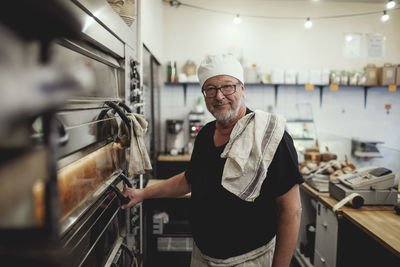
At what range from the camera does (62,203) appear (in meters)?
0.78

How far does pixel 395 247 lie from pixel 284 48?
4.05 metres

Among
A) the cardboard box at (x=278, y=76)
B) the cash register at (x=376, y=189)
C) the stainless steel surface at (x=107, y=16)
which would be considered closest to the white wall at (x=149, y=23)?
the stainless steel surface at (x=107, y=16)

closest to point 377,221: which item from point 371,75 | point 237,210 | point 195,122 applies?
point 237,210

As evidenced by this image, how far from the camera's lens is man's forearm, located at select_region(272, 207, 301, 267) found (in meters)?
1.37

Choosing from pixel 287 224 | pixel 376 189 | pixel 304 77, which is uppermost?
pixel 304 77

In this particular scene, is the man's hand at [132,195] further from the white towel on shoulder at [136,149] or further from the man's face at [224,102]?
the man's face at [224,102]

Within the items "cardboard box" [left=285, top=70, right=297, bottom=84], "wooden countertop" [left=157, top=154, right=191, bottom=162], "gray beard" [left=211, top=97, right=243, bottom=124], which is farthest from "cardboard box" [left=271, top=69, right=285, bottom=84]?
"gray beard" [left=211, top=97, right=243, bottom=124]

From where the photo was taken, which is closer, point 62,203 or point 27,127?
point 27,127

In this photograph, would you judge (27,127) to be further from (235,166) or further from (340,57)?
(340,57)

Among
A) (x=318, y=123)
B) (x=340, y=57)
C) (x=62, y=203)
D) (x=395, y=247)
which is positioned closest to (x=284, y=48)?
(x=340, y=57)

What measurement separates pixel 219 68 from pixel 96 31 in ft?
2.46

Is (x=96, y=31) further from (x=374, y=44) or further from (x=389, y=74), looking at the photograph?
(x=374, y=44)

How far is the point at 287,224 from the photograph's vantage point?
4.51 ft

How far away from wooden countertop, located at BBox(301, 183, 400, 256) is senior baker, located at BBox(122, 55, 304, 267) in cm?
Result: 84
